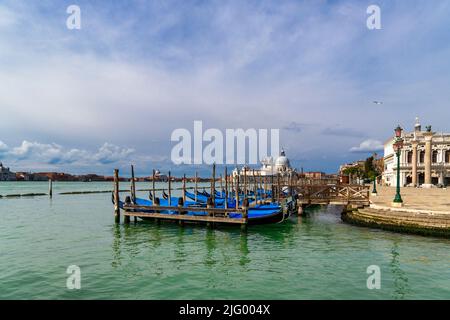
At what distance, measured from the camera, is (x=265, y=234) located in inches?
728

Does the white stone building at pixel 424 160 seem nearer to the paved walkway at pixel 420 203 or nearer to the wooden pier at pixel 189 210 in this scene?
the paved walkway at pixel 420 203

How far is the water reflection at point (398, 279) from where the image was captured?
9.19 metres

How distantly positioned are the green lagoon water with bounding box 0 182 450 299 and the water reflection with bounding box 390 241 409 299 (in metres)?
0.03

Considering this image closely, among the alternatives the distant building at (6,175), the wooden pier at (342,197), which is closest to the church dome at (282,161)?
the wooden pier at (342,197)

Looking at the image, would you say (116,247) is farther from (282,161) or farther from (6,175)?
(6,175)

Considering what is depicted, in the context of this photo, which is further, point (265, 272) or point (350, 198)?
point (350, 198)

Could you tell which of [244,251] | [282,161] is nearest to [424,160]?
[244,251]

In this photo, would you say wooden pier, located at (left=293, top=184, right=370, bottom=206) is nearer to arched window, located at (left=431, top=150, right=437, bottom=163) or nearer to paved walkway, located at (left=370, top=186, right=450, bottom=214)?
paved walkway, located at (left=370, top=186, right=450, bottom=214)

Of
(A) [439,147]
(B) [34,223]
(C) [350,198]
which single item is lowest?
(B) [34,223]

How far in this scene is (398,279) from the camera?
10.3 meters

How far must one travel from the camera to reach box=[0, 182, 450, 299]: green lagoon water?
9438 millimetres

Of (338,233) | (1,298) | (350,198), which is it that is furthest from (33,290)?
(350,198)

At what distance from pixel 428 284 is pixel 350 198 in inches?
586
